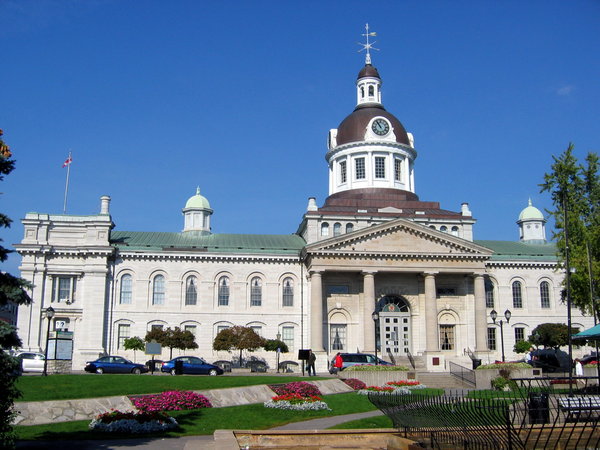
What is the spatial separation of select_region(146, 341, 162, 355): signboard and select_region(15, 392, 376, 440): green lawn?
2447 cm

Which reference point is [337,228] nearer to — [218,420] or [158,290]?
[158,290]

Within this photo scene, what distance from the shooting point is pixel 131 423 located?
20.1 meters

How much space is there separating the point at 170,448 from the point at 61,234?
41203 millimetres

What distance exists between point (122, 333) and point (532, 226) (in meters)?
42.6

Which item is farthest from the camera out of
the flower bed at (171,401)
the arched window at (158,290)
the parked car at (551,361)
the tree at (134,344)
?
the arched window at (158,290)

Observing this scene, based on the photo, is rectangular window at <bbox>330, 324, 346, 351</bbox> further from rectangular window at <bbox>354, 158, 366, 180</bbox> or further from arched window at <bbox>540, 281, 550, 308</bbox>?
arched window at <bbox>540, 281, 550, 308</bbox>

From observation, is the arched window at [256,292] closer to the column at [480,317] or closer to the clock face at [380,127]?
the column at [480,317]

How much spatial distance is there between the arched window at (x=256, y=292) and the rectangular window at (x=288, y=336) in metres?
3.08

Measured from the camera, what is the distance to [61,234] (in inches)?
2165

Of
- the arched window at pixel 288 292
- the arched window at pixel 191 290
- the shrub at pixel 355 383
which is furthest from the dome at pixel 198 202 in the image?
the shrub at pixel 355 383

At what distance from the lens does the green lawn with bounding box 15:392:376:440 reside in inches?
766

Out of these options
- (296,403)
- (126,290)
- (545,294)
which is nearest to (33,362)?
(126,290)

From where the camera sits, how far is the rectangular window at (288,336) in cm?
5606

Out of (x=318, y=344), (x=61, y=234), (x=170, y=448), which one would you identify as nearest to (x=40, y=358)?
(x=61, y=234)
